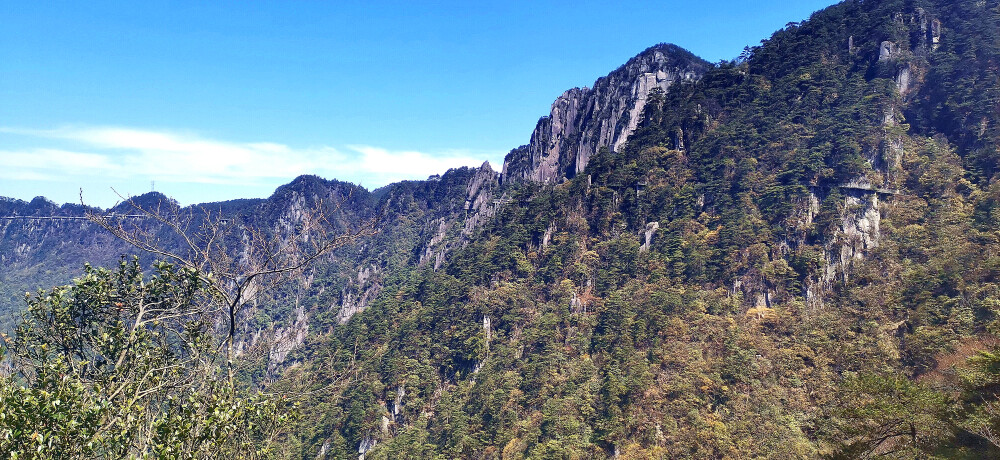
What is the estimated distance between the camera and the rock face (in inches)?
3366

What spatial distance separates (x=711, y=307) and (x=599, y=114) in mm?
60626

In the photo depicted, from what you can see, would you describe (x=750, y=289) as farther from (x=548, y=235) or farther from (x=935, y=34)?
(x=935, y=34)

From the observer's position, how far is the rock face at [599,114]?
281 ft

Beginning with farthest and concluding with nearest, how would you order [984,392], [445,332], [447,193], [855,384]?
[447,193] → [445,332] → [855,384] → [984,392]

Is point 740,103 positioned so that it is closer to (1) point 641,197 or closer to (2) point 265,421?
(1) point 641,197

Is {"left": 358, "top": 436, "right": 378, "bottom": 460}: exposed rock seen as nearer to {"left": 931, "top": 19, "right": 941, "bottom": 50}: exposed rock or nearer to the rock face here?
the rock face

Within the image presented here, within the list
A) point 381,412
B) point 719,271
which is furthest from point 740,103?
point 381,412

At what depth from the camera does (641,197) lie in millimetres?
58844

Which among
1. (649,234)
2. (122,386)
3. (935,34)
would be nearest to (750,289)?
(649,234)

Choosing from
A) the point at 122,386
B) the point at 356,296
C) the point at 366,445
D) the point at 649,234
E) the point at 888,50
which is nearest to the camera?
the point at 122,386

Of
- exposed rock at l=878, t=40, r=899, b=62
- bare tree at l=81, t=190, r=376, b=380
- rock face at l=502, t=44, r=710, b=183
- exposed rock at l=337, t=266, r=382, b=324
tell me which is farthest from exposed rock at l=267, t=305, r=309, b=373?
exposed rock at l=878, t=40, r=899, b=62

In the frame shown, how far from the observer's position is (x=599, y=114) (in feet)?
307

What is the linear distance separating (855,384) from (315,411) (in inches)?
2025

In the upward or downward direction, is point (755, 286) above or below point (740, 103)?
below
